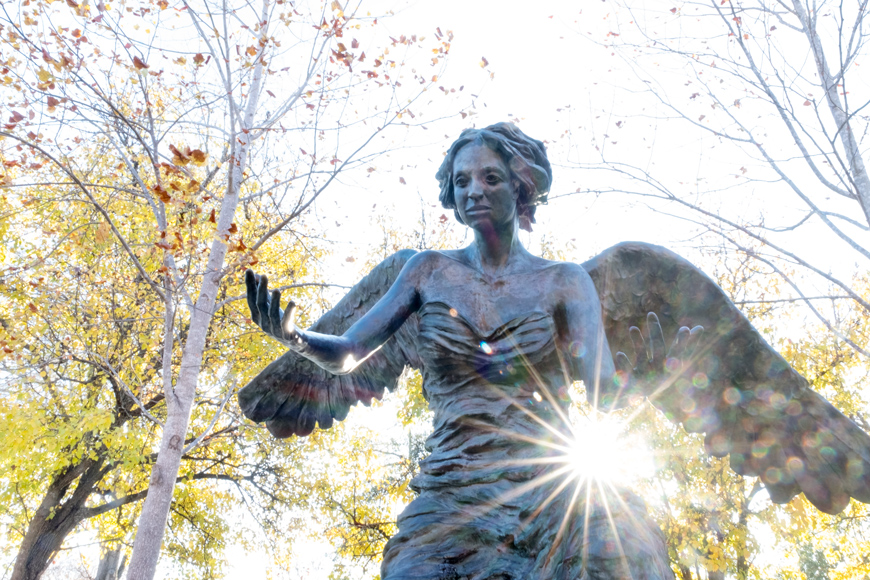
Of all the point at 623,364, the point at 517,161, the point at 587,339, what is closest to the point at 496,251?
the point at 517,161

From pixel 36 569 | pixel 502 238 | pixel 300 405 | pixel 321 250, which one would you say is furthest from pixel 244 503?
pixel 502 238

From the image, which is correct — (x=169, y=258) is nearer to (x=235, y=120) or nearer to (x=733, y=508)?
(x=235, y=120)

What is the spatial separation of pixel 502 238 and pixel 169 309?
5.67 metres

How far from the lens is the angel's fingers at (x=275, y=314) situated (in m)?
1.90

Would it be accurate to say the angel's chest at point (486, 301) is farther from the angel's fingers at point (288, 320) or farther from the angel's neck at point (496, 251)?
the angel's fingers at point (288, 320)

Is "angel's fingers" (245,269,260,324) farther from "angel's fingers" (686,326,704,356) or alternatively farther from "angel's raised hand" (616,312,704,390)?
"angel's fingers" (686,326,704,356)

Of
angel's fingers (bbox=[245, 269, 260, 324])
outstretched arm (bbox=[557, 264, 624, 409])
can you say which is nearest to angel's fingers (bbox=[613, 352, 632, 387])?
outstretched arm (bbox=[557, 264, 624, 409])

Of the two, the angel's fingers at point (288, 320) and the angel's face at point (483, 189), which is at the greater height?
the angel's face at point (483, 189)

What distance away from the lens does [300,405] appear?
298 centimetres

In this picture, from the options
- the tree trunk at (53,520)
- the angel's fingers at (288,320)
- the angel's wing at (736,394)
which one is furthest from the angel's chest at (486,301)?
the tree trunk at (53,520)

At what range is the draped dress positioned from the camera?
1837 mm

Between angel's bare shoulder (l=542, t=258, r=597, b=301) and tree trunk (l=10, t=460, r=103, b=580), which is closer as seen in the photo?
angel's bare shoulder (l=542, t=258, r=597, b=301)

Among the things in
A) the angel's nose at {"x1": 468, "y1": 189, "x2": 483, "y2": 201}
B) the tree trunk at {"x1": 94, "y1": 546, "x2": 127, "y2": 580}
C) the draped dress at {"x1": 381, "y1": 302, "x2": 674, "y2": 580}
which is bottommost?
the draped dress at {"x1": 381, "y1": 302, "x2": 674, "y2": 580}

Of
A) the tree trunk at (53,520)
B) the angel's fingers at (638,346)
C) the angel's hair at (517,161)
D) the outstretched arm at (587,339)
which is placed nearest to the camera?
the angel's fingers at (638,346)
